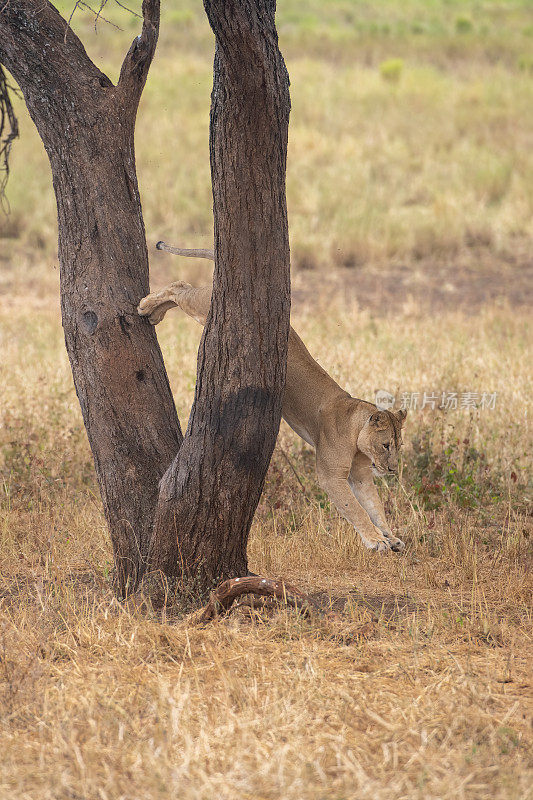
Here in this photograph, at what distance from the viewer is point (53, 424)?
8008 millimetres

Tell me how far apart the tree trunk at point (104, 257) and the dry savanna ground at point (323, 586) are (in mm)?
669

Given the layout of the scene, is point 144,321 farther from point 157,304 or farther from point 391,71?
point 391,71

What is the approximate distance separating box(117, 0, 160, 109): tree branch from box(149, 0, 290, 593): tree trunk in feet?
2.95

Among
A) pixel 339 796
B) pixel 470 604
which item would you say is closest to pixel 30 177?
pixel 470 604

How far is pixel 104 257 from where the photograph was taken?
517 cm

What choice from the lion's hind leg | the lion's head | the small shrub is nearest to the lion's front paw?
the lion's hind leg

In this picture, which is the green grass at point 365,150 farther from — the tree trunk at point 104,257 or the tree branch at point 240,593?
the tree branch at point 240,593

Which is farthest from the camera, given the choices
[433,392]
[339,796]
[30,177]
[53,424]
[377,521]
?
[30,177]

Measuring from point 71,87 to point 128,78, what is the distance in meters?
0.35

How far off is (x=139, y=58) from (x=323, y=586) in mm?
3105

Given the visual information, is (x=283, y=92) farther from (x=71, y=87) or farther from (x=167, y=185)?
(x=167, y=185)

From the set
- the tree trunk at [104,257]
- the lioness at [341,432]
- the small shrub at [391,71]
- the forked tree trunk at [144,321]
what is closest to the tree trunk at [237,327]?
the forked tree trunk at [144,321]

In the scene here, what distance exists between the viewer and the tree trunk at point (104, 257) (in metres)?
5.05

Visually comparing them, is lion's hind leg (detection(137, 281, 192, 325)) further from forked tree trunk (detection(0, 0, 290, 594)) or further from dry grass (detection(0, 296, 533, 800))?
dry grass (detection(0, 296, 533, 800))
